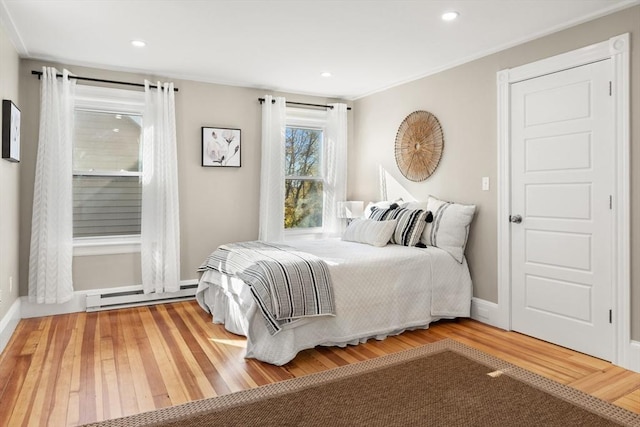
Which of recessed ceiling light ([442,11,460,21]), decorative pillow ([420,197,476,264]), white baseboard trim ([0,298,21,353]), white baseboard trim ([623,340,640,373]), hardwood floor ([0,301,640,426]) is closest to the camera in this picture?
hardwood floor ([0,301,640,426])

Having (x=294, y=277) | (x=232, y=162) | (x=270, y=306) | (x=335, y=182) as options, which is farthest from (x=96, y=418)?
(x=335, y=182)

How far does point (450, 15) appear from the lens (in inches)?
116

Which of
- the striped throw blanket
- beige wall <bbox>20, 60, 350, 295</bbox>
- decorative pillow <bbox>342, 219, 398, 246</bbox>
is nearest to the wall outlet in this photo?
decorative pillow <bbox>342, 219, 398, 246</bbox>

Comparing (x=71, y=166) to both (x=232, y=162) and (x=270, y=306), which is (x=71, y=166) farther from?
(x=270, y=306)

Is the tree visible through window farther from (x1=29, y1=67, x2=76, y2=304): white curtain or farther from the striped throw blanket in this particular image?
(x1=29, y1=67, x2=76, y2=304): white curtain

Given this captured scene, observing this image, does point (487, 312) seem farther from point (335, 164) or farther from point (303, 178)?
point (303, 178)

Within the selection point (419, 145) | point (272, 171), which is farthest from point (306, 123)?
point (419, 145)

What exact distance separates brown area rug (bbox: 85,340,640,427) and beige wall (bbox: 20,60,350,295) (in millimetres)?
2407

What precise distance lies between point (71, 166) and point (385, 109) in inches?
131

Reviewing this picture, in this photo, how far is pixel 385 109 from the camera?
497 cm

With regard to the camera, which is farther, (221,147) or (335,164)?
(335,164)

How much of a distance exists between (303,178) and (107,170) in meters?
2.18

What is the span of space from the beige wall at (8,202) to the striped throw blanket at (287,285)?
1728mm

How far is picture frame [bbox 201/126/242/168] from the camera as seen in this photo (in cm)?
461
